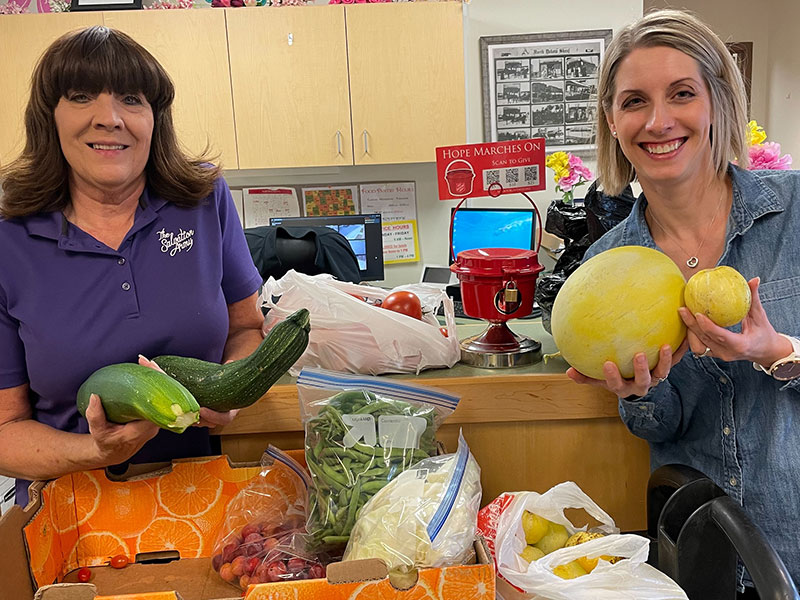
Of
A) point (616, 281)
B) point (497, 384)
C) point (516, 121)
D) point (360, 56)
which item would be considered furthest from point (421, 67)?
point (616, 281)

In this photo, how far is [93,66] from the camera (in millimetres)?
1129

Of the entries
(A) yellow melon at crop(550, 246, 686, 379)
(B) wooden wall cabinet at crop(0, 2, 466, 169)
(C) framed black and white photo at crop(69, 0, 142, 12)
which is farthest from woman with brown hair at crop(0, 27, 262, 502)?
(C) framed black and white photo at crop(69, 0, 142, 12)

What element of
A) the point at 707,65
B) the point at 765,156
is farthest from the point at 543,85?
the point at 707,65

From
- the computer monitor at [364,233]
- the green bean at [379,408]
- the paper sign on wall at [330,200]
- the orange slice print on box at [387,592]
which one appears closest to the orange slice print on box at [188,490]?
the green bean at [379,408]

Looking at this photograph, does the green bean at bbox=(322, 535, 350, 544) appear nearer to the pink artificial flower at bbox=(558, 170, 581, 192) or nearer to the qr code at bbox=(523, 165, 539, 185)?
the qr code at bbox=(523, 165, 539, 185)

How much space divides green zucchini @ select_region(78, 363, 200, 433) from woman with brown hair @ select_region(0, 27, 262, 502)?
0.30 ft

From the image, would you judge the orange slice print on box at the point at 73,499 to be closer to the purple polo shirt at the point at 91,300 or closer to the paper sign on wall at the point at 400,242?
the purple polo shirt at the point at 91,300

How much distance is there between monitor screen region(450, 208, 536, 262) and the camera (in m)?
3.35

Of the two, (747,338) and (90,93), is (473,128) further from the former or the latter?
(747,338)

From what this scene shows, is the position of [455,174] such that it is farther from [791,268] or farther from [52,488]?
[52,488]

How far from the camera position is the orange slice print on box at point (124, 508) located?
1.17 metres

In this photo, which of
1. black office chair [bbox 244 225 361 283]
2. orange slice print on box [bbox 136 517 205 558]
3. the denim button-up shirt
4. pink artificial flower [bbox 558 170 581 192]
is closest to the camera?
the denim button-up shirt

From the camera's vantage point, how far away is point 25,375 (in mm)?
1181

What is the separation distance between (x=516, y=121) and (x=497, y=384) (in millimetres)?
2900
